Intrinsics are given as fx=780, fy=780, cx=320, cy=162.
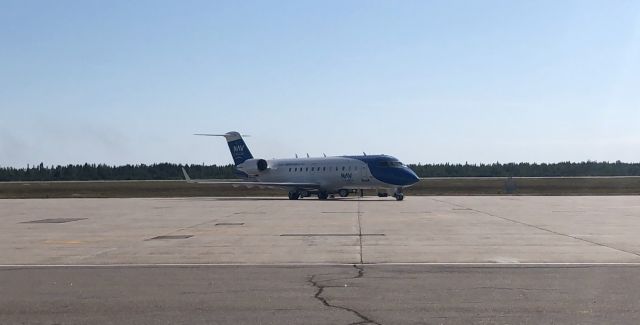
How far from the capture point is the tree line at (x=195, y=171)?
5960 inches

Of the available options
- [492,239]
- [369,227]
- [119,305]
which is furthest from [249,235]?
[119,305]

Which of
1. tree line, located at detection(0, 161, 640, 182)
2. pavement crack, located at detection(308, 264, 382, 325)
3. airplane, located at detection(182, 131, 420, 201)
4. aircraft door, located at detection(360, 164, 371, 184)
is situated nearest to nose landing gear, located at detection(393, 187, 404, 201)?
airplane, located at detection(182, 131, 420, 201)

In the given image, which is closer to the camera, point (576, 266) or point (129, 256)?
point (576, 266)

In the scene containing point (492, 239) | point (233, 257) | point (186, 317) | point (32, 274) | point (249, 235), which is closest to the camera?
point (186, 317)

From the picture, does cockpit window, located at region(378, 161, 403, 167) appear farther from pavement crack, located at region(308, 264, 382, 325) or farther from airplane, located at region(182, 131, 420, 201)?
pavement crack, located at region(308, 264, 382, 325)

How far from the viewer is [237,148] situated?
68.4m

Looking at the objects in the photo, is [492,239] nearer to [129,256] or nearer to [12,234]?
[129,256]

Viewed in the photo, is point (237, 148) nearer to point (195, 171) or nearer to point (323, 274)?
point (323, 274)

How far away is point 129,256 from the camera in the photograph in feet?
55.6

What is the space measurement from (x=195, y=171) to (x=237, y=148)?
87353 mm

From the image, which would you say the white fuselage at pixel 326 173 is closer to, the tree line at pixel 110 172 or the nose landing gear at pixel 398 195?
the nose landing gear at pixel 398 195

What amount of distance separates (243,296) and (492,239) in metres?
10.8

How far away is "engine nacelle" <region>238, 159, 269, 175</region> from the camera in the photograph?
64750 mm

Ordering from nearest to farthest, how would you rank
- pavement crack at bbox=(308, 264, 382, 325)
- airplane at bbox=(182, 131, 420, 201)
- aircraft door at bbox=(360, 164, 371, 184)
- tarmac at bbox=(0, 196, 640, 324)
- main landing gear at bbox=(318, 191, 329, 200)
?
pavement crack at bbox=(308, 264, 382, 325) → tarmac at bbox=(0, 196, 640, 324) → airplane at bbox=(182, 131, 420, 201) → aircraft door at bbox=(360, 164, 371, 184) → main landing gear at bbox=(318, 191, 329, 200)
